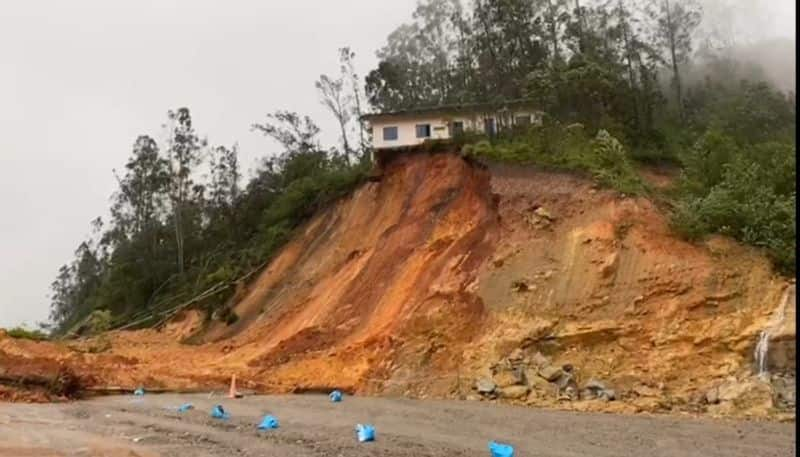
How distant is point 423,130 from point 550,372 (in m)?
20.2

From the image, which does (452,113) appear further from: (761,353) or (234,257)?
(761,353)

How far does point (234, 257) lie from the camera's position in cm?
4097

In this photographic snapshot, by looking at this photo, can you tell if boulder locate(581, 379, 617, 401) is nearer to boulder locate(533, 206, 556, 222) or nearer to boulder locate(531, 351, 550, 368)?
boulder locate(531, 351, 550, 368)

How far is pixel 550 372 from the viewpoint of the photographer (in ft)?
64.0

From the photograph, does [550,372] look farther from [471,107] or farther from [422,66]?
[422,66]

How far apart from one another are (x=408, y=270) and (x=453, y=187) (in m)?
4.56

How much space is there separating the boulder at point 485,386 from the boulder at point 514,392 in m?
0.27

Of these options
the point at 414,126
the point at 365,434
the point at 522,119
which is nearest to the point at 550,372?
the point at 365,434

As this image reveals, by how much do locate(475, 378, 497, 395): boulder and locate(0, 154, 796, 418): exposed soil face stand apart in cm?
5

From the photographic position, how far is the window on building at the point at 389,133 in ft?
125

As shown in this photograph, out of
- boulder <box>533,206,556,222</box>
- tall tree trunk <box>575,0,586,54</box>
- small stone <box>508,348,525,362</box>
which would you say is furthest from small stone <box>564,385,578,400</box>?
tall tree trunk <box>575,0,586,54</box>

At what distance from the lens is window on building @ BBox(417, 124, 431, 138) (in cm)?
3756

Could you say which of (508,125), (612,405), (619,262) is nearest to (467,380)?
(612,405)

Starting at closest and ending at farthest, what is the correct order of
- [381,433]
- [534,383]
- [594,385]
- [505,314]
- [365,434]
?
[365,434] → [381,433] → [594,385] → [534,383] → [505,314]
